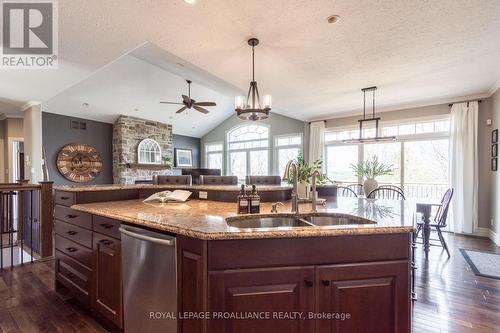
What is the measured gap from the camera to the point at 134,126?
24.3 ft

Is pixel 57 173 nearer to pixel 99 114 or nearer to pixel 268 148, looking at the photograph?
pixel 99 114

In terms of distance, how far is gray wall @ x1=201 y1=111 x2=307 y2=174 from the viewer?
7.39 meters

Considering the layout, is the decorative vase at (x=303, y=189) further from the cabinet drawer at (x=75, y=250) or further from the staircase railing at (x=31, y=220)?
the staircase railing at (x=31, y=220)

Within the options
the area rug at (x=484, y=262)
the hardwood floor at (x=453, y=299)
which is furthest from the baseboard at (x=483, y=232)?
the hardwood floor at (x=453, y=299)

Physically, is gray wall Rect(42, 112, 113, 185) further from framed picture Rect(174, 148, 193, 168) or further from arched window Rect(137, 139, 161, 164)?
framed picture Rect(174, 148, 193, 168)

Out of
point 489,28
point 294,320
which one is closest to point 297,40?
point 489,28

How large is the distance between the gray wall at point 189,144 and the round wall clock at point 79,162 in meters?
2.52

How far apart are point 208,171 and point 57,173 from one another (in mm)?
3912

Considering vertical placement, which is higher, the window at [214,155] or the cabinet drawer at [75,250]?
the window at [214,155]

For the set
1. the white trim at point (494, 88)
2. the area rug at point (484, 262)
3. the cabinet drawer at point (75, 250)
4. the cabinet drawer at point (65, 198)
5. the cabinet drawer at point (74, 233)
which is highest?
the white trim at point (494, 88)

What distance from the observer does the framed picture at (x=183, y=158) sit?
9.01 meters

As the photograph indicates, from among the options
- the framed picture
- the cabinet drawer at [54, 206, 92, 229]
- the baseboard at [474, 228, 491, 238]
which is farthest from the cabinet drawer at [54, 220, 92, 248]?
the framed picture

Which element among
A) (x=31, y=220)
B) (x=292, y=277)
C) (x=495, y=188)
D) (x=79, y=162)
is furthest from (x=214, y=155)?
(x=292, y=277)

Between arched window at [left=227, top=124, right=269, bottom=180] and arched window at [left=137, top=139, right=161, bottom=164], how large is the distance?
99.5 inches
